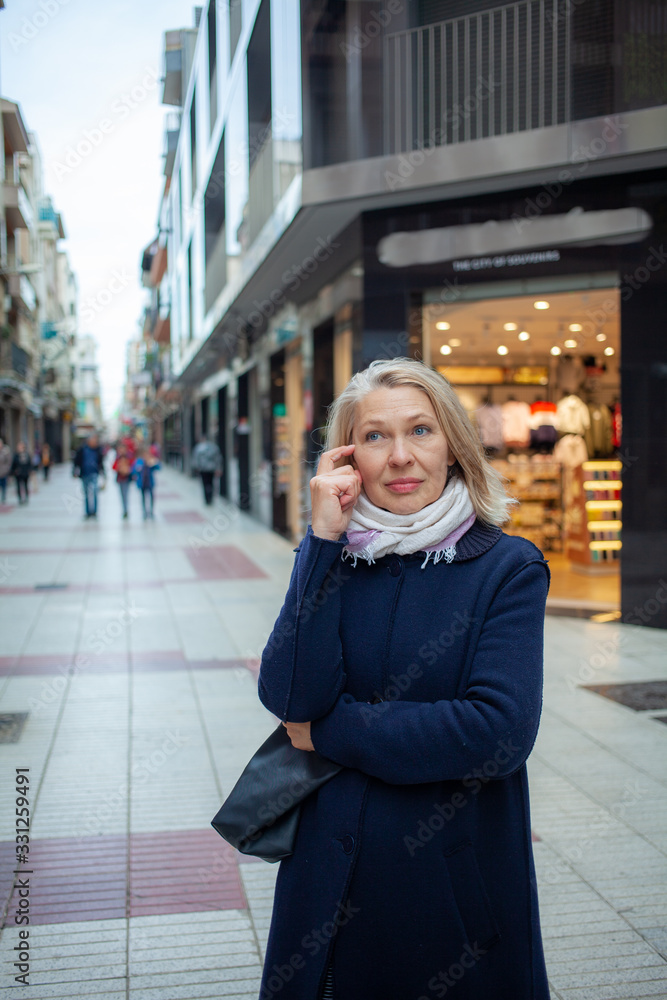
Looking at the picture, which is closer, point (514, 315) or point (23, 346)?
point (514, 315)

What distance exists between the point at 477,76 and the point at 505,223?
1740mm

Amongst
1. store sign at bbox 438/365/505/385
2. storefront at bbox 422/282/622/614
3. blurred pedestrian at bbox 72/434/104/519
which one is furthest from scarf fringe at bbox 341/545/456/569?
blurred pedestrian at bbox 72/434/104/519

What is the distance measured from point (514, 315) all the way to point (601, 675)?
5.11 meters

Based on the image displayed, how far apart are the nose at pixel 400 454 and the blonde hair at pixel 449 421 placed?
0.32 ft

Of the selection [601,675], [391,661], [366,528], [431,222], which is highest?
[431,222]

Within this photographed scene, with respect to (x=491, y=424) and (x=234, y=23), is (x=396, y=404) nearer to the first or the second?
(x=491, y=424)

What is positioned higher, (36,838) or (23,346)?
(23,346)

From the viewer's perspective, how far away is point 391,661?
1824 mm

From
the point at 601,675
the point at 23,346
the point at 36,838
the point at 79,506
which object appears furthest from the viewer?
the point at 23,346

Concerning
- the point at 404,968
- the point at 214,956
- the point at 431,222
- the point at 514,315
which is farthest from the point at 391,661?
the point at 514,315

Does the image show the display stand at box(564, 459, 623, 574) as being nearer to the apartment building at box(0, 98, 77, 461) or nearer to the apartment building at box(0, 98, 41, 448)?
the apartment building at box(0, 98, 77, 461)

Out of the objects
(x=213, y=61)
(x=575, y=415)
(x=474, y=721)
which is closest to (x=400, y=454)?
(x=474, y=721)

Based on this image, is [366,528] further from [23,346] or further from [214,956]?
[23,346]

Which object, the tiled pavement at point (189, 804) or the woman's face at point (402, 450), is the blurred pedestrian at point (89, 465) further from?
the woman's face at point (402, 450)
